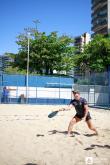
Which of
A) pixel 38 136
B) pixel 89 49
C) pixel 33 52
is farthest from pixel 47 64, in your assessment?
pixel 38 136

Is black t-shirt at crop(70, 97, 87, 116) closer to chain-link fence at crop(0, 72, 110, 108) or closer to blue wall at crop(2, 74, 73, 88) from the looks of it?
chain-link fence at crop(0, 72, 110, 108)

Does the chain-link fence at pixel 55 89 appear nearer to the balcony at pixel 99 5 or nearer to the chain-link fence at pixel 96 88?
the chain-link fence at pixel 96 88

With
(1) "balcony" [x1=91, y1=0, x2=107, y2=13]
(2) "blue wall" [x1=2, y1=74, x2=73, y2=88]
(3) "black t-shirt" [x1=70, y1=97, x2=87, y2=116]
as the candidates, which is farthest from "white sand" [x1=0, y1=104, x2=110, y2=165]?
(1) "balcony" [x1=91, y1=0, x2=107, y2=13]

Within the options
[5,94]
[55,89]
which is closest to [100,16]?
[55,89]

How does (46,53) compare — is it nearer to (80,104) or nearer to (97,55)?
(97,55)

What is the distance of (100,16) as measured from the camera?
4141 inches

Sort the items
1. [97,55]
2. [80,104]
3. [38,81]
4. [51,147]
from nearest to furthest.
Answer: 1. [51,147]
2. [80,104]
3. [38,81]
4. [97,55]

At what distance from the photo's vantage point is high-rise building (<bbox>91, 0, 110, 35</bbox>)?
9906 centimetres

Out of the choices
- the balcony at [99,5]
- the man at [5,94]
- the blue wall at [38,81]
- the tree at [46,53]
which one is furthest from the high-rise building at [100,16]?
the man at [5,94]

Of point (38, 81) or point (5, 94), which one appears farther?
point (38, 81)

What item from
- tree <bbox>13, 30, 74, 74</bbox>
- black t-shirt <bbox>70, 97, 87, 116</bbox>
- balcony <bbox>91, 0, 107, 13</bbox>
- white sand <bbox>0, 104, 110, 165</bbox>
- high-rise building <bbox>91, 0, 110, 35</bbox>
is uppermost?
balcony <bbox>91, 0, 107, 13</bbox>

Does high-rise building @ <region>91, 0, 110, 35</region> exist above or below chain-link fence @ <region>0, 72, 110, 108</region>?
above

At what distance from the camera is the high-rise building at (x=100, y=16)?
99062mm

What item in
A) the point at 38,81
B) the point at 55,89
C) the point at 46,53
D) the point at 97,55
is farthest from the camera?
the point at 97,55
